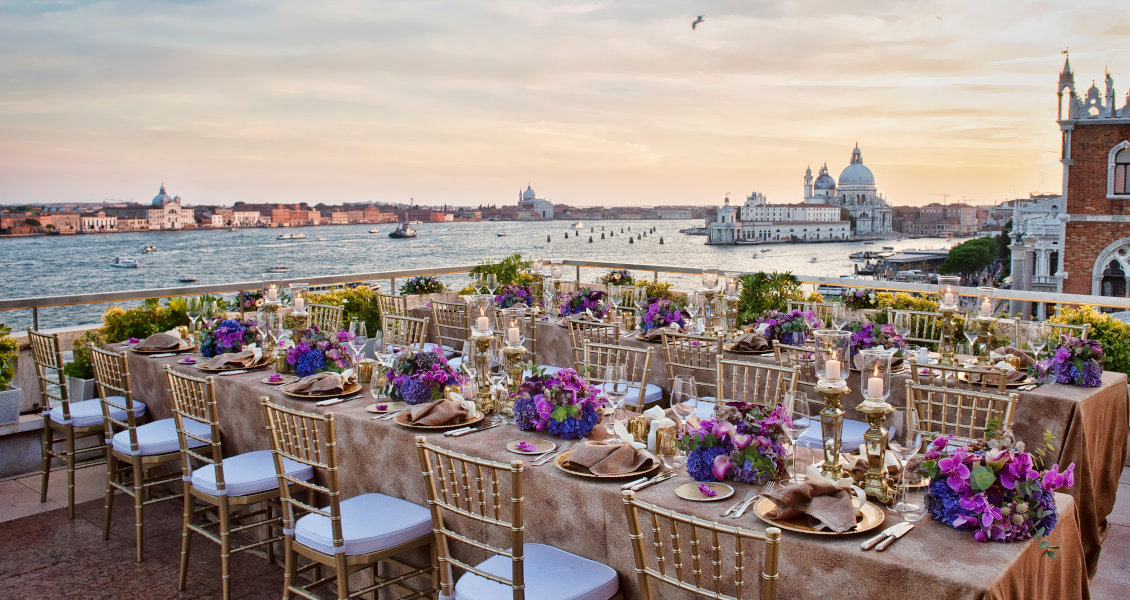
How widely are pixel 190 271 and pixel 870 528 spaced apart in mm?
68860

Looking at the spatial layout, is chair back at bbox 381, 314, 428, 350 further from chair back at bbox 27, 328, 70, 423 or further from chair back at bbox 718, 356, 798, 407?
chair back at bbox 718, 356, 798, 407

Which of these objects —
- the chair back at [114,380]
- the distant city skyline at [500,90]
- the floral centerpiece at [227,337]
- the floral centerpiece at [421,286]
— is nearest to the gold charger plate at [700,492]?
the chair back at [114,380]

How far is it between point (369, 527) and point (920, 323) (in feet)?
15.4

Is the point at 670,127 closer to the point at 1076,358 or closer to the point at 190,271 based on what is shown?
the point at 1076,358

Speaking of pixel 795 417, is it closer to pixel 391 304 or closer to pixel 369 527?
pixel 369 527

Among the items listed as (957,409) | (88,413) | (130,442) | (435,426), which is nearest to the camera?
(435,426)

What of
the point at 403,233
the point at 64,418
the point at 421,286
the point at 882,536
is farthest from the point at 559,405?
the point at 403,233

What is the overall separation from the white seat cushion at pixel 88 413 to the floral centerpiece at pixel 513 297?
304cm

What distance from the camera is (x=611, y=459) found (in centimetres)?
269

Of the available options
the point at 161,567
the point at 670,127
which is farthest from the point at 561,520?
the point at 670,127

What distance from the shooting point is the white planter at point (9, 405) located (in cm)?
522

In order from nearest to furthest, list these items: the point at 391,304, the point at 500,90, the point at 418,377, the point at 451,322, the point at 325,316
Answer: the point at 418,377, the point at 325,316, the point at 451,322, the point at 391,304, the point at 500,90

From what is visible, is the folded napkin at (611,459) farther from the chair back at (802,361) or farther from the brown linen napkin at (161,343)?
the brown linen napkin at (161,343)

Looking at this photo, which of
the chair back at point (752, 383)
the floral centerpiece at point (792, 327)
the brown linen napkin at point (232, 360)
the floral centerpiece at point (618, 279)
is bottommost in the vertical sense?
the chair back at point (752, 383)
